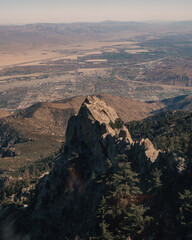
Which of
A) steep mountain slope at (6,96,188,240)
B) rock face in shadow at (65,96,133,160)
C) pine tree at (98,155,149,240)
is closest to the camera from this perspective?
pine tree at (98,155,149,240)

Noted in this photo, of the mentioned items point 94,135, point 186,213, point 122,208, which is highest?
point 186,213

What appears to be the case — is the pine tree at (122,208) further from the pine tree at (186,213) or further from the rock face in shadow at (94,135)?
the rock face in shadow at (94,135)

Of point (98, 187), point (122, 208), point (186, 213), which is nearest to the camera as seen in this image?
point (186, 213)

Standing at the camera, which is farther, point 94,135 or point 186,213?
point 94,135

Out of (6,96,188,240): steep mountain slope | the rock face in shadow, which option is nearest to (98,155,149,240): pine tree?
(6,96,188,240): steep mountain slope

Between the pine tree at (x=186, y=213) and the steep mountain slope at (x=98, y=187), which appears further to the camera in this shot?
the steep mountain slope at (x=98, y=187)

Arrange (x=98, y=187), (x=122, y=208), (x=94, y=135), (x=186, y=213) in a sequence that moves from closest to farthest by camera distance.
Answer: (x=186, y=213) < (x=122, y=208) < (x=98, y=187) < (x=94, y=135)

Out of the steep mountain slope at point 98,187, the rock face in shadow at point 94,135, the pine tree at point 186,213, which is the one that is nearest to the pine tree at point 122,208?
the steep mountain slope at point 98,187

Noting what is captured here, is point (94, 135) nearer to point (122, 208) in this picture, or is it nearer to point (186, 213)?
point (122, 208)

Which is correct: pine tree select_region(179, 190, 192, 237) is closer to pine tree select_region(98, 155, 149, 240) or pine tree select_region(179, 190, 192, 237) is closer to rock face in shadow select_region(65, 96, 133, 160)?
pine tree select_region(98, 155, 149, 240)

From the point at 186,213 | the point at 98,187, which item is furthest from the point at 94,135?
the point at 186,213

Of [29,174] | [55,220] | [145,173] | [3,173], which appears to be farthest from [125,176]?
[3,173]

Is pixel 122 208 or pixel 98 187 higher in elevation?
pixel 122 208

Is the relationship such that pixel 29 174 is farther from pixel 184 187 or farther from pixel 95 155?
pixel 184 187
